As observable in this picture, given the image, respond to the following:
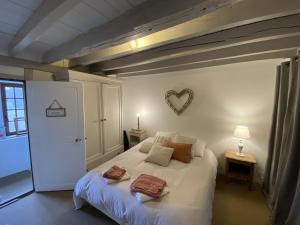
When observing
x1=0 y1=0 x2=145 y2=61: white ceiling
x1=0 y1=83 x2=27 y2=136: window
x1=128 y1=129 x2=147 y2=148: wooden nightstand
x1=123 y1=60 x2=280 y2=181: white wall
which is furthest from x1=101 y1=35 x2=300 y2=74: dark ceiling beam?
x1=0 y1=83 x2=27 y2=136: window

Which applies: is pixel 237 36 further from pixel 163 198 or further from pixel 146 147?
pixel 146 147

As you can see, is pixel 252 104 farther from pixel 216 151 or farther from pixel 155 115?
pixel 155 115

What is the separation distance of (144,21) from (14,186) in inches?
141

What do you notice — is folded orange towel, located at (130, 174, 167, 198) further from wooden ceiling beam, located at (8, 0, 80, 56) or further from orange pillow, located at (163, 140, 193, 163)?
wooden ceiling beam, located at (8, 0, 80, 56)

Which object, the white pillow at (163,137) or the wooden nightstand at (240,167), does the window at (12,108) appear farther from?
the wooden nightstand at (240,167)

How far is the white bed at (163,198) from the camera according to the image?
4.59ft

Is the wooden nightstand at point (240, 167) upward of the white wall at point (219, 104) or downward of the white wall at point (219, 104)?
downward

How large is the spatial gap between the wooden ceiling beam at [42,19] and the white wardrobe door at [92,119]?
4.66 feet

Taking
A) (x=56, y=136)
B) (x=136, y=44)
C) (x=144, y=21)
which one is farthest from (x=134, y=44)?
(x=56, y=136)

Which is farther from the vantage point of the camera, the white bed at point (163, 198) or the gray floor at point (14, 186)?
the gray floor at point (14, 186)

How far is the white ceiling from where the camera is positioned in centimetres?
119

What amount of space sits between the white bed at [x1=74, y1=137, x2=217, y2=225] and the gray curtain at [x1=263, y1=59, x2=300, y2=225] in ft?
2.51

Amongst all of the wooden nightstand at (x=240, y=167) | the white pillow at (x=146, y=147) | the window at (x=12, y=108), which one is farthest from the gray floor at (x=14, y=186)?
the wooden nightstand at (x=240, y=167)

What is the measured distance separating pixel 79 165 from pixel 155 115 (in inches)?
78.9
